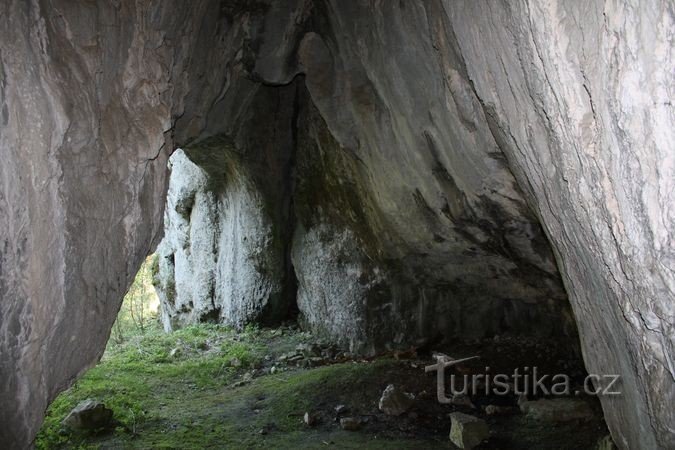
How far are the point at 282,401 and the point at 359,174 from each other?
3002 millimetres

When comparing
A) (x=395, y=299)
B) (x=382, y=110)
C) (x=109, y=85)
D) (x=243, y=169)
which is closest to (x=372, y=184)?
(x=382, y=110)

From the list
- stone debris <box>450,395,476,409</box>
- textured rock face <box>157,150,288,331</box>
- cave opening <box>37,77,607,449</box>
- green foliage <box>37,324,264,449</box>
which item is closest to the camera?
cave opening <box>37,77,607,449</box>

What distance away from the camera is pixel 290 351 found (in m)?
8.48

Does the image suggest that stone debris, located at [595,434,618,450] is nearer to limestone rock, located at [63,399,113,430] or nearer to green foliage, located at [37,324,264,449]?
green foliage, located at [37,324,264,449]

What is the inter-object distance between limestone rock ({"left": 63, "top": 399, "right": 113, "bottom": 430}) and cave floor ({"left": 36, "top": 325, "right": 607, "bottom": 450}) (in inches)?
3.5

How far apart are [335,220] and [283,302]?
2044 millimetres

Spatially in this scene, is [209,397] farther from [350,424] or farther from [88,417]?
[350,424]

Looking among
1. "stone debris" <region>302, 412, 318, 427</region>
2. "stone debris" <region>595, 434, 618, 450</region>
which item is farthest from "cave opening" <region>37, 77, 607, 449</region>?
"stone debris" <region>595, 434, 618, 450</region>

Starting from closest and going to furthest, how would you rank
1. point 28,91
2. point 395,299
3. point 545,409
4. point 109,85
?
point 28,91
point 109,85
point 545,409
point 395,299

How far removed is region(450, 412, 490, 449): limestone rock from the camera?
534 centimetres

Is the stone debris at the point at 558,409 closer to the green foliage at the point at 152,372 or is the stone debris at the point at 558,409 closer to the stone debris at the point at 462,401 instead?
the stone debris at the point at 462,401

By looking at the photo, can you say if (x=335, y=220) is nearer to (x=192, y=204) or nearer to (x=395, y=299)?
(x=395, y=299)

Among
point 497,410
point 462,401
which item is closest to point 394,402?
point 462,401

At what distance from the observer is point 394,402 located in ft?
20.0
